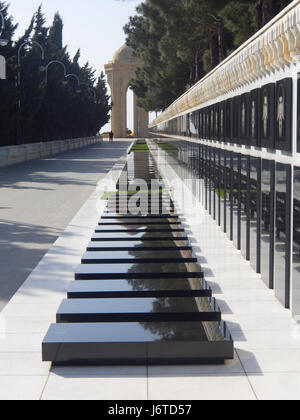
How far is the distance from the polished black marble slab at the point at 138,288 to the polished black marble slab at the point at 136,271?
0.22 meters

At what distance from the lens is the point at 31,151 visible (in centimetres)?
4394

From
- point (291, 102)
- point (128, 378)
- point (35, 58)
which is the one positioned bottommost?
point (128, 378)

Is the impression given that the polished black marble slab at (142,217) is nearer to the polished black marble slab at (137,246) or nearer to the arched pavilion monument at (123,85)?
the polished black marble slab at (137,246)

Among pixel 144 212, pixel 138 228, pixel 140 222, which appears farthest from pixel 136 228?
pixel 144 212

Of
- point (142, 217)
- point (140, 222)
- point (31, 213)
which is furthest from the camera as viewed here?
point (31, 213)

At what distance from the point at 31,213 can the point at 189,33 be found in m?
20.2

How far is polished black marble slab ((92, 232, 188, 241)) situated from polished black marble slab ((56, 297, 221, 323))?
4.05m

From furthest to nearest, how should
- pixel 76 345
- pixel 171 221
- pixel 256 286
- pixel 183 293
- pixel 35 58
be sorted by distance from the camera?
pixel 35 58 < pixel 171 221 < pixel 256 286 < pixel 183 293 < pixel 76 345

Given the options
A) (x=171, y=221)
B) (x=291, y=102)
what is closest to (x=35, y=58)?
(x=171, y=221)

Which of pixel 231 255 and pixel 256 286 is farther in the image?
pixel 231 255

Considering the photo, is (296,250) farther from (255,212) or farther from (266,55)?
(255,212)

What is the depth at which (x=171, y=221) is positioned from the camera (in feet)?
43.5
